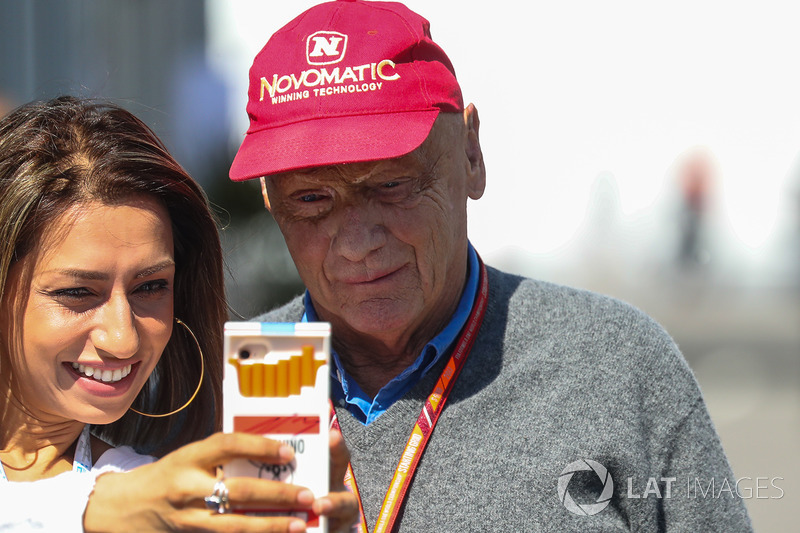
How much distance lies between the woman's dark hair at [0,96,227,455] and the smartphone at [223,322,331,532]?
828 millimetres

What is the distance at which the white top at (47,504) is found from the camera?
1.73 m

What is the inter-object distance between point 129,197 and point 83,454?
0.69 m

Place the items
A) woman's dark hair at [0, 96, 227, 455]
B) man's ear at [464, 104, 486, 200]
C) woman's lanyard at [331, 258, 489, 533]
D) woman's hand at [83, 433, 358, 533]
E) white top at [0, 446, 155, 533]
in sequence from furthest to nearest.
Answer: man's ear at [464, 104, 486, 200], woman's lanyard at [331, 258, 489, 533], woman's dark hair at [0, 96, 227, 455], white top at [0, 446, 155, 533], woman's hand at [83, 433, 358, 533]

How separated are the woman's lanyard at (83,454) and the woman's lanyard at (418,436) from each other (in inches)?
25.9

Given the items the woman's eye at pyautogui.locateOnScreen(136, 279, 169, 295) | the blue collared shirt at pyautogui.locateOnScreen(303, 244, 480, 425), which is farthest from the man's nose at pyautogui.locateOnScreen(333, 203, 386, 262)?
the woman's eye at pyautogui.locateOnScreen(136, 279, 169, 295)

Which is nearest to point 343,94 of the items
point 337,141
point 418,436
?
Result: point 337,141

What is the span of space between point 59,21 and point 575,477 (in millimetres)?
5704

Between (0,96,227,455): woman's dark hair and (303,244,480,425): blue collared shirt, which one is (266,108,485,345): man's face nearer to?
(303,244,480,425): blue collared shirt

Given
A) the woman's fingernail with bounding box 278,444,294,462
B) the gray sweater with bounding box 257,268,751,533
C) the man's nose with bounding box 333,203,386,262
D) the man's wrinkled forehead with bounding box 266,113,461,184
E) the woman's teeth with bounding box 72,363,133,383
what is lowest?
the gray sweater with bounding box 257,268,751,533

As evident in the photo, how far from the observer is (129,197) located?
2182 millimetres

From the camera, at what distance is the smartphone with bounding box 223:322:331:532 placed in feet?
4.92

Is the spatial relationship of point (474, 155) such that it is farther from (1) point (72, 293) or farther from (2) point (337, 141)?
(1) point (72, 293)

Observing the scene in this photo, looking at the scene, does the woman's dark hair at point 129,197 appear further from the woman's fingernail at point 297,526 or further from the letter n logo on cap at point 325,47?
the woman's fingernail at point 297,526

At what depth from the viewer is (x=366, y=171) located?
2.32 m
